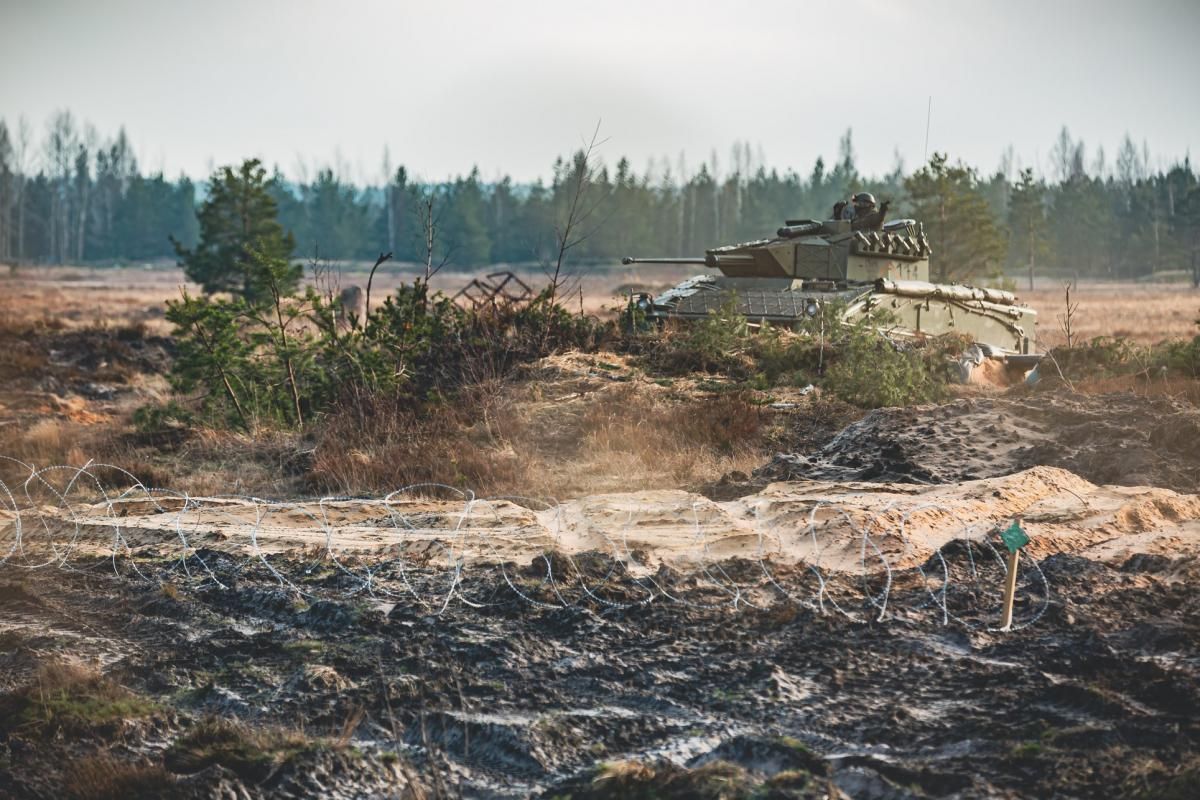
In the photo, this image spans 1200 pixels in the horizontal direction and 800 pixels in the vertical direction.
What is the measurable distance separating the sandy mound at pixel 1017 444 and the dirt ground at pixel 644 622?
0.04 meters

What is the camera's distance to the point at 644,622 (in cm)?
781

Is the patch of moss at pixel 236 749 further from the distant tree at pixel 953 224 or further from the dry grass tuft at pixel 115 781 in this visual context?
the distant tree at pixel 953 224

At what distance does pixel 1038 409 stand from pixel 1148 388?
3798 mm

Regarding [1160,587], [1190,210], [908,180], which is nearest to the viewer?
[1160,587]

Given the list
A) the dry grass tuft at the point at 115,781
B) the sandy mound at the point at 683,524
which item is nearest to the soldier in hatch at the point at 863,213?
the sandy mound at the point at 683,524

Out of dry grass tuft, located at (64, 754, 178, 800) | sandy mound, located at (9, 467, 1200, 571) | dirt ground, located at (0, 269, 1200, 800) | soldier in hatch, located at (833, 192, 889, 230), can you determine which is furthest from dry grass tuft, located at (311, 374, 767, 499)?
dry grass tuft, located at (64, 754, 178, 800)

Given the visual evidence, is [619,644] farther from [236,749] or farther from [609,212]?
[609,212]

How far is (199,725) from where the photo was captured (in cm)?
638

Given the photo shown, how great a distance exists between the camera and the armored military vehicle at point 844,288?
17.7 meters

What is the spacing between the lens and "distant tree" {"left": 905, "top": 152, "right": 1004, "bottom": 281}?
41.8 m

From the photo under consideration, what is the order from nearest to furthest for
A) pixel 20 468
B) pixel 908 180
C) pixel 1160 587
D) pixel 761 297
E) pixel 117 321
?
pixel 1160 587 < pixel 20 468 < pixel 761 297 < pixel 117 321 < pixel 908 180

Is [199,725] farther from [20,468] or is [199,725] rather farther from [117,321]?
[117,321]

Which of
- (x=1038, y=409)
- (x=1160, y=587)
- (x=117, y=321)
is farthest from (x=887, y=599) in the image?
(x=117, y=321)

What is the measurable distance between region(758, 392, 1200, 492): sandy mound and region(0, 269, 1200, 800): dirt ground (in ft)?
0.14
